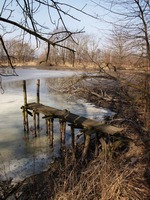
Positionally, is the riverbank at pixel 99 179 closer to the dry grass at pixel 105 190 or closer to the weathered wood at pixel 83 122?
the dry grass at pixel 105 190

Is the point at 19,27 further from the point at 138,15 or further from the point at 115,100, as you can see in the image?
the point at 115,100

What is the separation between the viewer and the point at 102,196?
3.51 m

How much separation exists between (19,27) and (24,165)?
5.53 m

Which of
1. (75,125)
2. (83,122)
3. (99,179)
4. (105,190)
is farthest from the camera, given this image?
(75,125)

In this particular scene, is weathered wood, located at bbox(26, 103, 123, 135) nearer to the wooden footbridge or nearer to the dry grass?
the wooden footbridge

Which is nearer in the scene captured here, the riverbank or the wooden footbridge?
the riverbank

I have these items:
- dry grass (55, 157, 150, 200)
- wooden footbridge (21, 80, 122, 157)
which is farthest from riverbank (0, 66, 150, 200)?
wooden footbridge (21, 80, 122, 157)

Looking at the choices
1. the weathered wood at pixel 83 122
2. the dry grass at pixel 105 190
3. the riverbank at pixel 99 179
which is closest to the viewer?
the dry grass at pixel 105 190

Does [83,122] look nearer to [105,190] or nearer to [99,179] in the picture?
[99,179]

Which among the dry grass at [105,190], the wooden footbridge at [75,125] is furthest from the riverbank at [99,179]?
the wooden footbridge at [75,125]

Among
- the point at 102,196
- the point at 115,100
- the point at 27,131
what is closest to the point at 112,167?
the point at 102,196

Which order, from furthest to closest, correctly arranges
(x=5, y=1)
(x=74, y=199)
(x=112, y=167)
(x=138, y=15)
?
(x=138, y=15), (x=112, y=167), (x=74, y=199), (x=5, y=1)

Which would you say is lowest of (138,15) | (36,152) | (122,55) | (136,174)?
(36,152)

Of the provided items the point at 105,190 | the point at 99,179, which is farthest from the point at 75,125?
the point at 105,190
